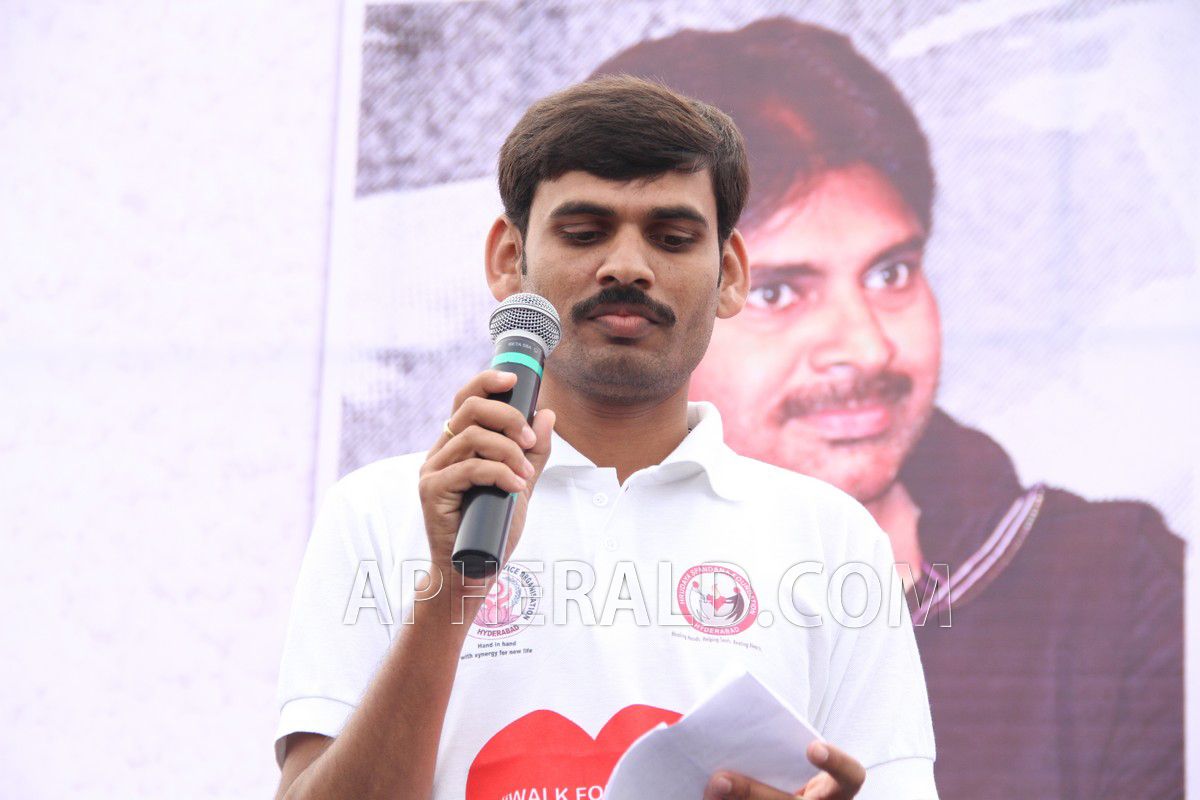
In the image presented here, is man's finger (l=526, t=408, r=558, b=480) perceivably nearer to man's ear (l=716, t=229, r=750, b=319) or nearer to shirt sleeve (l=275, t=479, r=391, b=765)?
shirt sleeve (l=275, t=479, r=391, b=765)

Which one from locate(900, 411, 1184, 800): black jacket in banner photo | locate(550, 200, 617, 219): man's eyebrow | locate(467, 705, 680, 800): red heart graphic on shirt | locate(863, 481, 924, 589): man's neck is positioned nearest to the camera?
locate(467, 705, 680, 800): red heart graphic on shirt

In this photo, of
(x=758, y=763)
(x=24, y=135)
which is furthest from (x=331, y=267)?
(x=758, y=763)

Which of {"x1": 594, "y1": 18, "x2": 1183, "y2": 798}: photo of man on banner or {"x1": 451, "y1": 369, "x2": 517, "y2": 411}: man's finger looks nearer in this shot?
{"x1": 451, "y1": 369, "x2": 517, "y2": 411}: man's finger

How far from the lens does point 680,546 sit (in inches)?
55.3

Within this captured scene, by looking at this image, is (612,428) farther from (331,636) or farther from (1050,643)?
(1050,643)

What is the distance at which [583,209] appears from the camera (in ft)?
4.78

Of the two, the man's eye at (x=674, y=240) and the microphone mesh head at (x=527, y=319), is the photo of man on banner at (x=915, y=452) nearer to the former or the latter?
the man's eye at (x=674, y=240)

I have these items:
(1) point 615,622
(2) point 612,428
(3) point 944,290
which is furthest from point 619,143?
(3) point 944,290

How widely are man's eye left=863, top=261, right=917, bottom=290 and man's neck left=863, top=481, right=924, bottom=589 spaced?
438 mm

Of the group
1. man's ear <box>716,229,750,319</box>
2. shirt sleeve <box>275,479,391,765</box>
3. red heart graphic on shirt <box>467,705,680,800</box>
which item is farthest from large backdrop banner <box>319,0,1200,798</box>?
red heart graphic on shirt <box>467,705,680,800</box>

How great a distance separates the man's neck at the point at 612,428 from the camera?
1526 mm

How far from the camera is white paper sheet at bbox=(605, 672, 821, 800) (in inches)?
38.4

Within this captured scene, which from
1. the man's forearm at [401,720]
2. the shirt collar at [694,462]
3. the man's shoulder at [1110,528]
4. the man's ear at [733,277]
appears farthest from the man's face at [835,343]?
the man's forearm at [401,720]

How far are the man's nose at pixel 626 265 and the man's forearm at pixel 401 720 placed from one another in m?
0.49
